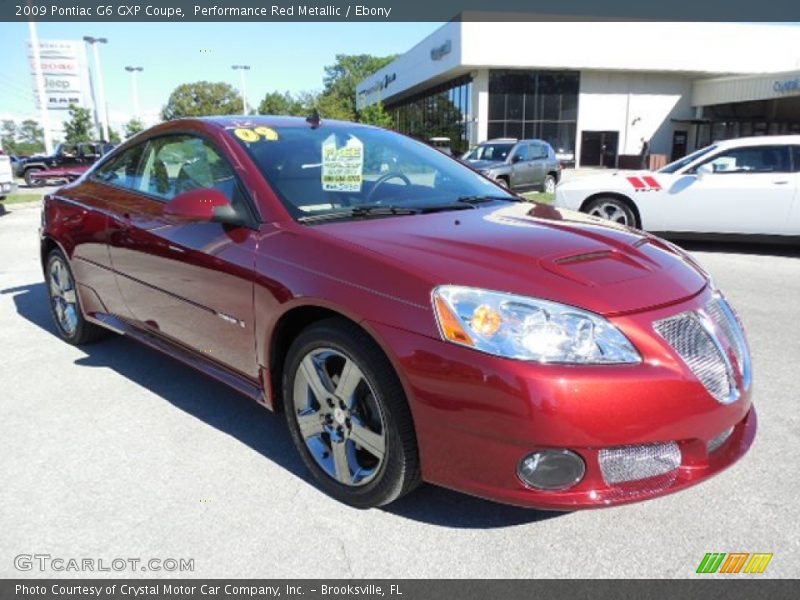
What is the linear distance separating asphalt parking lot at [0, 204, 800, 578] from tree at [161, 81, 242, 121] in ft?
274

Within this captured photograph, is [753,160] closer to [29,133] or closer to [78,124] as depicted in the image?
[78,124]

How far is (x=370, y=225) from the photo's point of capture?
9.02 feet

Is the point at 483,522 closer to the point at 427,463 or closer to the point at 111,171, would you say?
the point at 427,463

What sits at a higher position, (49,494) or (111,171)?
(111,171)

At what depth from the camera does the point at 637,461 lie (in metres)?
2.15

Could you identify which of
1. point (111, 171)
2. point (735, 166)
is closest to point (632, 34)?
point (735, 166)

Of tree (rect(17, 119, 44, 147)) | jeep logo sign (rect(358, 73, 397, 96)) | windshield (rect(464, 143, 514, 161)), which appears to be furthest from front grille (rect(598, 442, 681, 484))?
tree (rect(17, 119, 44, 147))

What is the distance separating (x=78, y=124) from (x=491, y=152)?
1828 inches

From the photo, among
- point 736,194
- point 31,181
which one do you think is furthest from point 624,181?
point 31,181

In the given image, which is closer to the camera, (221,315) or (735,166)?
(221,315)

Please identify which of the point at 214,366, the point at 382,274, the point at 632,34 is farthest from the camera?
the point at 632,34

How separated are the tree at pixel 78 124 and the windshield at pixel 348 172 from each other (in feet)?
180

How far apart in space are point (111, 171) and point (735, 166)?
7.61 metres

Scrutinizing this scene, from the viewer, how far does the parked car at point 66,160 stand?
2622cm
